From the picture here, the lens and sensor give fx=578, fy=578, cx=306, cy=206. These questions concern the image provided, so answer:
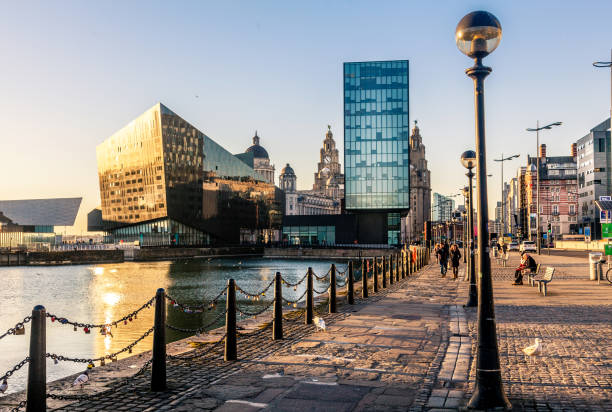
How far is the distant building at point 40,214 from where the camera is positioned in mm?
110250

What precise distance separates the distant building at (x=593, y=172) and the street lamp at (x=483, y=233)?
10733 cm

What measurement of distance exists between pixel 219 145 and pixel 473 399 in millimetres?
87256

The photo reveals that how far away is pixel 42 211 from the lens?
11994 centimetres

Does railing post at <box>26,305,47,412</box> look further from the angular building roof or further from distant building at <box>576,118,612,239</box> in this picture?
the angular building roof

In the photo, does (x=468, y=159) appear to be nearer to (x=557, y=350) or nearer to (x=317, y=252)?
(x=557, y=350)

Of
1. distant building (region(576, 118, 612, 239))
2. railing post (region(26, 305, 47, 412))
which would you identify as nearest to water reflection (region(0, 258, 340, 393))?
railing post (region(26, 305, 47, 412))

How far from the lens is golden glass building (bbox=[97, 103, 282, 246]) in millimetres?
79375

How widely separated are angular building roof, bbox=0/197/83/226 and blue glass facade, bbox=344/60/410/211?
57188 millimetres

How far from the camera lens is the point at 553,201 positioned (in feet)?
438

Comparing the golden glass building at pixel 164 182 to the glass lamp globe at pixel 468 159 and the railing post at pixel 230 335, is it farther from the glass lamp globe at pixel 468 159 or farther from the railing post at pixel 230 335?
the railing post at pixel 230 335

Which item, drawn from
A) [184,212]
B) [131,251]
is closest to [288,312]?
[131,251]

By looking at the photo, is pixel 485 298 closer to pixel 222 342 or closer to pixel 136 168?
pixel 222 342

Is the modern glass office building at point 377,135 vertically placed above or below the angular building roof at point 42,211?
above

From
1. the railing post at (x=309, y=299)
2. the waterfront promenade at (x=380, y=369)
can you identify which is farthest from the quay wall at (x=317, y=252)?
the waterfront promenade at (x=380, y=369)
